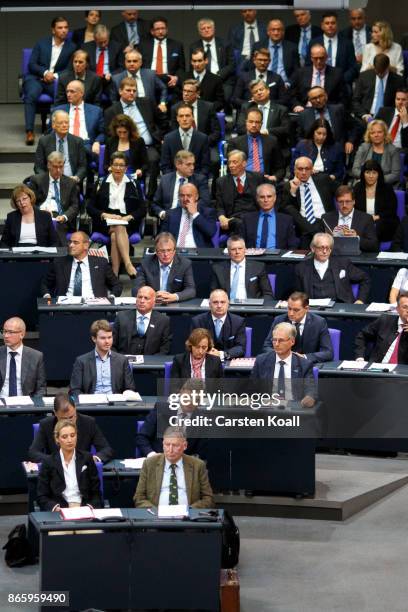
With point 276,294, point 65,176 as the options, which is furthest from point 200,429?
point 65,176

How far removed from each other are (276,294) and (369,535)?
304 centimetres

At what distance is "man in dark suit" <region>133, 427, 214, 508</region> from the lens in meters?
8.96

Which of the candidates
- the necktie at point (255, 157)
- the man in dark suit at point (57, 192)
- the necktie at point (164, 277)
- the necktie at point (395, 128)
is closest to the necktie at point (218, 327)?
the necktie at point (164, 277)

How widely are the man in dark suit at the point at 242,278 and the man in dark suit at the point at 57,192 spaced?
5.38 feet

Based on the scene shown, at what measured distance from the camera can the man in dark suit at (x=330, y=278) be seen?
11.6 meters

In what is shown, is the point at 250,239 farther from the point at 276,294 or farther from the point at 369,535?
the point at 369,535

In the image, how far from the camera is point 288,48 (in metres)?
14.9

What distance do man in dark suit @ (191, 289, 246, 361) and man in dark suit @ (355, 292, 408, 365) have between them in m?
0.85

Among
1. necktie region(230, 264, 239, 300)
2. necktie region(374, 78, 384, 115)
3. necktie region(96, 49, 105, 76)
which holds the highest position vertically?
necktie region(96, 49, 105, 76)

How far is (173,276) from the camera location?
1159 cm

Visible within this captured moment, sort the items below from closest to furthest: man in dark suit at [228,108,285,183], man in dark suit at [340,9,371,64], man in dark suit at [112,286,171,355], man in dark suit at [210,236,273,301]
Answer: man in dark suit at [112,286,171,355] < man in dark suit at [210,236,273,301] < man in dark suit at [228,108,285,183] < man in dark suit at [340,9,371,64]

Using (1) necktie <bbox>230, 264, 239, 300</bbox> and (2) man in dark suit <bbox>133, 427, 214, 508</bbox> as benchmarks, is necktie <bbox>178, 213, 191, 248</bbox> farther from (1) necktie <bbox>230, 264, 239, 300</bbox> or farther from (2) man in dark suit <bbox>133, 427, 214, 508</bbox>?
(2) man in dark suit <bbox>133, 427, 214, 508</bbox>

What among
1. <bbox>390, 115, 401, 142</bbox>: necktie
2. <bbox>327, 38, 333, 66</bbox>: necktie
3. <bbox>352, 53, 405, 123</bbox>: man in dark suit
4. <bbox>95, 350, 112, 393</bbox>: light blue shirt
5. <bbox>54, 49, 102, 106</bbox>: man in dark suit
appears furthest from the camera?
<bbox>327, 38, 333, 66</bbox>: necktie

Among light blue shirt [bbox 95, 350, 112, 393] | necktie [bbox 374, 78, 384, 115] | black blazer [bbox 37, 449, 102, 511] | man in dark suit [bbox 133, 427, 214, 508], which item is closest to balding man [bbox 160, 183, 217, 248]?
light blue shirt [bbox 95, 350, 112, 393]
